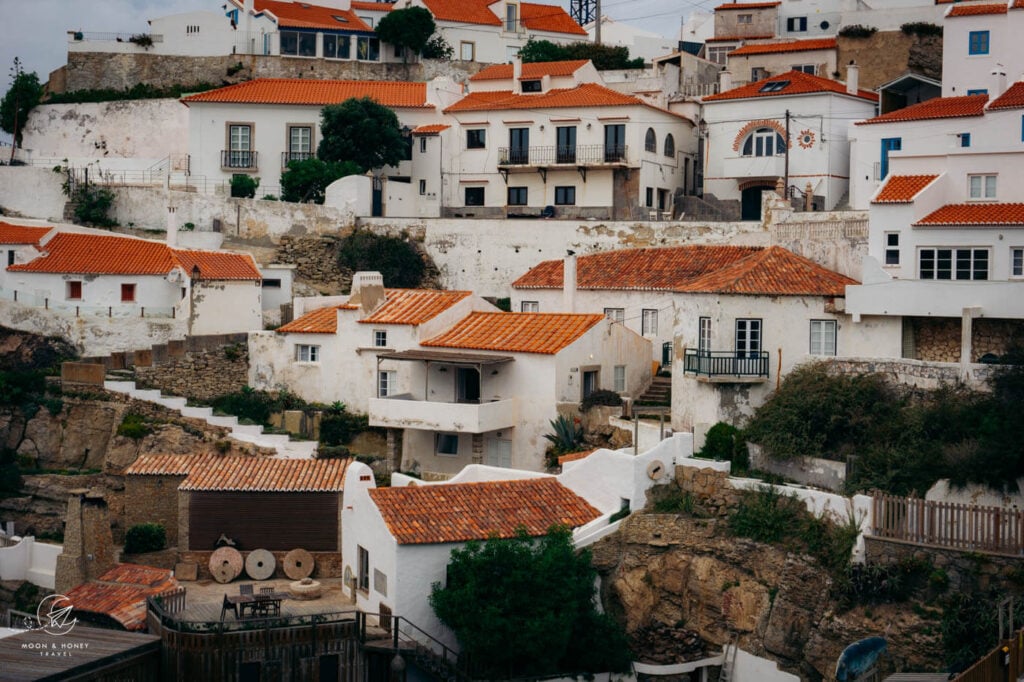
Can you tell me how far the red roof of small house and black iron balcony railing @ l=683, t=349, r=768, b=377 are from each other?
25.0 metres

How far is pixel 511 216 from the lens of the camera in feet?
176

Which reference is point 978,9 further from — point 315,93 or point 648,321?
point 315,93

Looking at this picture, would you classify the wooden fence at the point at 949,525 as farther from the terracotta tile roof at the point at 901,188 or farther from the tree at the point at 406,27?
the tree at the point at 406,27

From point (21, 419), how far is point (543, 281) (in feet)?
53.4

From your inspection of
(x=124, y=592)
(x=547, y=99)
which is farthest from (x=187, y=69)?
(x=124, y=592)

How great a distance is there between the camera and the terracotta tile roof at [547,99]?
174 feet

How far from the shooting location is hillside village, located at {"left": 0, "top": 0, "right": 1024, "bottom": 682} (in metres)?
30.4

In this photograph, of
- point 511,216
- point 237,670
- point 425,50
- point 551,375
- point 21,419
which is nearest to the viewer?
point 237,670

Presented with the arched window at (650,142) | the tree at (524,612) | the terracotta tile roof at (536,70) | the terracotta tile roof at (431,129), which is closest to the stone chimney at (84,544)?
the tree at (524,612)

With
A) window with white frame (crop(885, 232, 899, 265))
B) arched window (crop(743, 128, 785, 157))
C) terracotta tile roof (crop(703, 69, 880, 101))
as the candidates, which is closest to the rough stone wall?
terracotta tile roof (crop(703, 69, 880, 101))

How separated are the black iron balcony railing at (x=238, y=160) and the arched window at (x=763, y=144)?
60.4 ft

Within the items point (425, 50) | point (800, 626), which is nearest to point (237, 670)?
point (800, 626)

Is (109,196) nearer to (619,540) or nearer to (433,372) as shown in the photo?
(433,372)

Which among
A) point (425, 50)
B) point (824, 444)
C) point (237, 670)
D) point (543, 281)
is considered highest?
point (425, 50)
